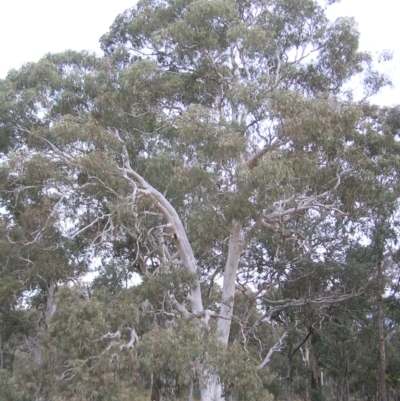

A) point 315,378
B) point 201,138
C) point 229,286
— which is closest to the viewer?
point 201,138

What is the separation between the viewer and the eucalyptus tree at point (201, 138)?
333 inches

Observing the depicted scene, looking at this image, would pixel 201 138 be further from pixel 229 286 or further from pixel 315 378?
pixel 315 378

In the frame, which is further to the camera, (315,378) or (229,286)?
(315,378)

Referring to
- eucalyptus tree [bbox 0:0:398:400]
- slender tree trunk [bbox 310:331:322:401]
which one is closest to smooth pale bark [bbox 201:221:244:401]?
eucalyptus tree [bbox 0:0:398:400]

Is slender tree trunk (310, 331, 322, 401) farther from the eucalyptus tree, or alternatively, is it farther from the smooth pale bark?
the smooth pale bark

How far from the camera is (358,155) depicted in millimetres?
9047

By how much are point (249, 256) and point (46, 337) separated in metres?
5.97

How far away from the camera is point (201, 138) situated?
8570mm

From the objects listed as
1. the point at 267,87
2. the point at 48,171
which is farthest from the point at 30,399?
the point at 267,87

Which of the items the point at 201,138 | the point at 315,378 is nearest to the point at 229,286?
the point at 201,138

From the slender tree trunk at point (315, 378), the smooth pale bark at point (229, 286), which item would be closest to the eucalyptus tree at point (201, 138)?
the smooth pale bark at point (229, 286)

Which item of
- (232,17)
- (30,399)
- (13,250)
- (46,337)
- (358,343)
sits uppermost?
(232,17)

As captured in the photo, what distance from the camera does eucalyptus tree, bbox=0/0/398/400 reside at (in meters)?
8.46

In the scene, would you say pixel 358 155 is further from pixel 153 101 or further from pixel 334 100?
pixel 153 101
